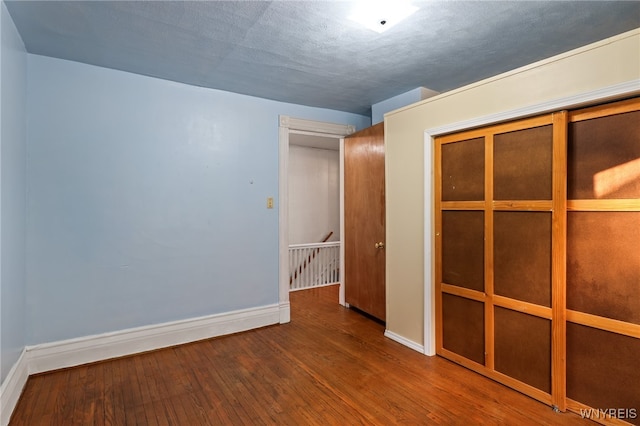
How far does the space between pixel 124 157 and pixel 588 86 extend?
11.3 ft

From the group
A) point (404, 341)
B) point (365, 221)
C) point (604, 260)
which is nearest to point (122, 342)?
point (404, 341)

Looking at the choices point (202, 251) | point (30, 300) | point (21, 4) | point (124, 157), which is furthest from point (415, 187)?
point (30, 300)

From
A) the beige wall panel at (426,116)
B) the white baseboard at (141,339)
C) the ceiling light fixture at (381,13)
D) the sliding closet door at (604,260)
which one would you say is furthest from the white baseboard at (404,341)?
the ceiling light fixture at (381,13)

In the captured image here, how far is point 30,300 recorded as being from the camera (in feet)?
8.34

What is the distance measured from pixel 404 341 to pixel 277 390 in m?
1.32

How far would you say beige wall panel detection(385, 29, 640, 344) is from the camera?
5.95 feet

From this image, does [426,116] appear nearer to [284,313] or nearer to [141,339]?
[284,313]

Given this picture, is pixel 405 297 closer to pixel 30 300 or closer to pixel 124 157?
pixel 124 157

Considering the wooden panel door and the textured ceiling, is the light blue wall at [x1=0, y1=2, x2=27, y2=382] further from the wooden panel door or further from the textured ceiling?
the wooden panel door

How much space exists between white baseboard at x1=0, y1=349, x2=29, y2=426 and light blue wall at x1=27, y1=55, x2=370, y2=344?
0.72 ft

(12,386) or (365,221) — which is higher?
(365,221)

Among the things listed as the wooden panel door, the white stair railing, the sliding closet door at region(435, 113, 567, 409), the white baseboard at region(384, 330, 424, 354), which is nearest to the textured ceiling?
the sliding closet door at region(435, 113, 567, 409)

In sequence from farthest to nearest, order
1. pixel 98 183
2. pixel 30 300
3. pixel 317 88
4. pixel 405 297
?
pixel 317 88
pixel 405 297
pixel 98 183
pixel 30 300

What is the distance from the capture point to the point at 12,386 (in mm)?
2131
